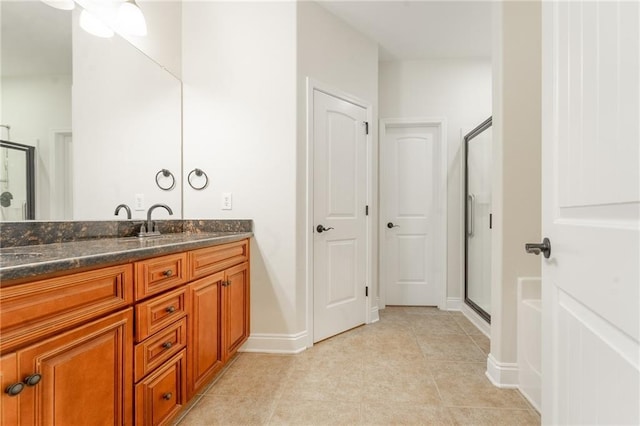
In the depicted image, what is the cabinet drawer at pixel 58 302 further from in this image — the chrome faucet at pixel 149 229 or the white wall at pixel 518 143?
the white wall at pixel 518 143

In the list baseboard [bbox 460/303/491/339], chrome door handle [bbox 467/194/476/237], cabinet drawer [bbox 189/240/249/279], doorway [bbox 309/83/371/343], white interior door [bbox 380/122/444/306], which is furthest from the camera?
white interior door [bbox 380/122/444/306]

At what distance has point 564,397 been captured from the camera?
810 millimetres

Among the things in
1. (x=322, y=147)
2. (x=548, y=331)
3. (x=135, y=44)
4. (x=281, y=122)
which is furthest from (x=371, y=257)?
(x=135, y=44)

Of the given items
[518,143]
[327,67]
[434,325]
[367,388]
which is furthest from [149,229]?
[434,325]

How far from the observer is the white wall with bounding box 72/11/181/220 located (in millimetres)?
1601

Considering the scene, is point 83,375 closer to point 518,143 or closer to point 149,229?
point 149,229

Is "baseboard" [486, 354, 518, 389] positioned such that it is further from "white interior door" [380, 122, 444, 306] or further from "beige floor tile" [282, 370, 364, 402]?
"white interior door" [380, 122, 444, 306]

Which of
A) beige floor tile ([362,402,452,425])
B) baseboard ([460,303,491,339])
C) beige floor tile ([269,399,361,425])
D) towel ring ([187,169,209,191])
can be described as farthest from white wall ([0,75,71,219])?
baseboard ([460,303,491,339])

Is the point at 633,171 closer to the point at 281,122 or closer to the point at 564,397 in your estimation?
the point at 564,397

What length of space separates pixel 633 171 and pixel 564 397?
2.03 ft

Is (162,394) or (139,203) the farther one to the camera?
(139,203)

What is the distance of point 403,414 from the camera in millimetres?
1563

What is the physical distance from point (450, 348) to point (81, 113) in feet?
9.17

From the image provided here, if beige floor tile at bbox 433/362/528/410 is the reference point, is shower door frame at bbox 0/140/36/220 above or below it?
above
